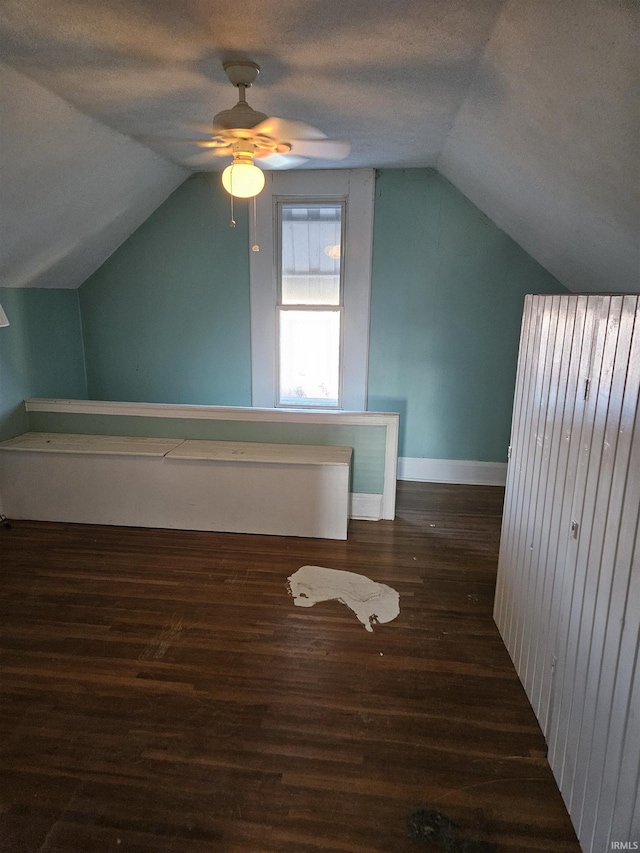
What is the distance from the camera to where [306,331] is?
4.88 meters

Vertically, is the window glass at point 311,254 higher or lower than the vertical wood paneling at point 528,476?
higher

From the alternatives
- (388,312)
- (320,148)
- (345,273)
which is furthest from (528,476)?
(345,273)

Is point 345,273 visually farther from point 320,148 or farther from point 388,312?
point 320,148

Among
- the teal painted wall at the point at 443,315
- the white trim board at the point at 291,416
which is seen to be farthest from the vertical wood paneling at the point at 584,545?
the teal painted wall at the point at 443,315

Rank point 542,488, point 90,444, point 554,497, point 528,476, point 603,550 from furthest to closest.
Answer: point 90,444 < point 528,476 < point 542,488 < point 554,497 < point 603,550

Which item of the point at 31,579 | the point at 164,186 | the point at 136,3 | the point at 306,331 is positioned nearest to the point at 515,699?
the point at 31,579

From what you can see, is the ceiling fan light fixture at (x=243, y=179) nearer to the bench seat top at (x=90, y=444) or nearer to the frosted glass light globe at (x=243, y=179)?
the frosted glass light globe at (x=243, y=179)

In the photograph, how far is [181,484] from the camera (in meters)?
3.78

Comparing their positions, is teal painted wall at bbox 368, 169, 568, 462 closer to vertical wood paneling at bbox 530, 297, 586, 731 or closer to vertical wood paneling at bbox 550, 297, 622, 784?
vertical wood paneling at bbox 530, 297, 586, 731

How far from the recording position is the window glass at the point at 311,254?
15.3ft

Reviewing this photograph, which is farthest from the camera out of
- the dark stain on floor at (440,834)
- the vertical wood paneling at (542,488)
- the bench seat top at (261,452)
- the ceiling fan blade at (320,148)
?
the bench seat top at (261,452)

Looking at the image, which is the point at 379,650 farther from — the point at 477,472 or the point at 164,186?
the point at 164,186

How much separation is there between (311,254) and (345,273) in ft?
1.15

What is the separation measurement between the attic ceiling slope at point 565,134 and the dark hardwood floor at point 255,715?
2.06m
